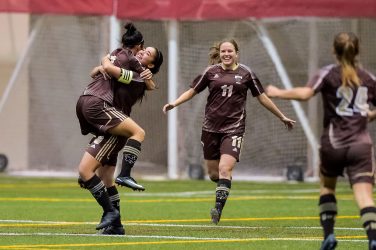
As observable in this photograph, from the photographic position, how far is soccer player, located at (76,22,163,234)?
14.5m

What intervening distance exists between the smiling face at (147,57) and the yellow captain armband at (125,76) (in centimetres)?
53

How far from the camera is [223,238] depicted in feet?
46.1

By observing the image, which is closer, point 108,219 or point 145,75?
point 108,219

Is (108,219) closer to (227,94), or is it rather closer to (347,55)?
(227,94)

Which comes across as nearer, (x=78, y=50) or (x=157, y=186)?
(x=157, y=186)

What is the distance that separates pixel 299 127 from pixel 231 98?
1189 cm

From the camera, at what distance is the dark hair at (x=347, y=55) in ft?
37.8

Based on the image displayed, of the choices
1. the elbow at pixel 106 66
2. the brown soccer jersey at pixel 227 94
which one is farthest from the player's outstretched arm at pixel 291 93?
the brown soccer jersey at pixel 227 94

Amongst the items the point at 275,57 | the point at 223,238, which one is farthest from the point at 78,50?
the point at 223,238

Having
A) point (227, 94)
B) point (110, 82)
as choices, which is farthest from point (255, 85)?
point (110, 82)

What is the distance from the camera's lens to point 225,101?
1750 centimetres

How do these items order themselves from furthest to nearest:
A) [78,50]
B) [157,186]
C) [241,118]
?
[78,50]
[157,186]
[241,118]

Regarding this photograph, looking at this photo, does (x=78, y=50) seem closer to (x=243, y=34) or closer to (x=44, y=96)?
(x=44, y=96)

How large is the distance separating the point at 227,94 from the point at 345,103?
5.90 metres
